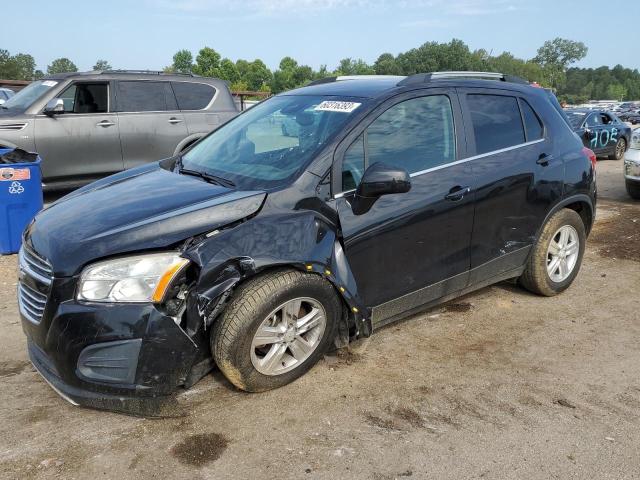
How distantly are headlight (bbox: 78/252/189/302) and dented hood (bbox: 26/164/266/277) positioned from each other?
56mm

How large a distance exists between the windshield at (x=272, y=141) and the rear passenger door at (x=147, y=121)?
4598mm

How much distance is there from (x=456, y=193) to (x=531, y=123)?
1143mm

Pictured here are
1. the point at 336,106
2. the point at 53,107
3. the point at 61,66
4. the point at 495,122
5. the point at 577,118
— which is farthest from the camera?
the point at 61,66

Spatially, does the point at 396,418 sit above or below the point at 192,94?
below

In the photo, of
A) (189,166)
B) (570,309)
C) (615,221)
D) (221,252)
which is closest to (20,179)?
(189,166)

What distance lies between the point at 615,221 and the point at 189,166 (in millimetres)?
6316

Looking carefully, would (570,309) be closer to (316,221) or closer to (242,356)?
(316,221)

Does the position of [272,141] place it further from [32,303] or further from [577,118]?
[577,118]

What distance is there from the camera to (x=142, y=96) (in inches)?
336

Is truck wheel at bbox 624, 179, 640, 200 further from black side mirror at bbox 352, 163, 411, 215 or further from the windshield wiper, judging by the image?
the windshield wiper

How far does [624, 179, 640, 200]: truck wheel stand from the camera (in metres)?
9.10

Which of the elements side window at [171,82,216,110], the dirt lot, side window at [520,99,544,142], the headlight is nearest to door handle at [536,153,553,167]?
side window at [520,99,544,142]

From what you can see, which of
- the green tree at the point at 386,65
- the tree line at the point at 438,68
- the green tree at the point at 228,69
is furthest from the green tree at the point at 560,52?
the green tree at the point at 228,69

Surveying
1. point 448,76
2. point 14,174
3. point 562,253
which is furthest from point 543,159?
point 14,174
